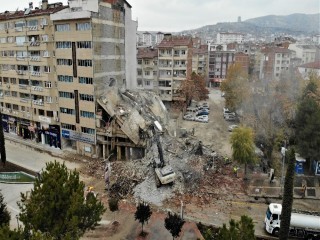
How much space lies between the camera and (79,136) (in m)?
43.7

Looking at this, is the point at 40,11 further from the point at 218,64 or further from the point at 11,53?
the point at 218,64

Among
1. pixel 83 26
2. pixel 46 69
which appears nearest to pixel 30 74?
pixel 46 69

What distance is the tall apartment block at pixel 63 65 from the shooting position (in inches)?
1609

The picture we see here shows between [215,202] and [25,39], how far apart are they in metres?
36.1

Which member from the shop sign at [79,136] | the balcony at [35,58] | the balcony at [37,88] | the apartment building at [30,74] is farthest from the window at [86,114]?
the balcony at [35,58]

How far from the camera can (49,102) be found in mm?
46125

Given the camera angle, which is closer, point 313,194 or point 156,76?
point 313,194

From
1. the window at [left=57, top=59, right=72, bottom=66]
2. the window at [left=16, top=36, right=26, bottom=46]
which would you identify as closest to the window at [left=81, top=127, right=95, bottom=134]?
the window at [left=57, top=59, right=72, bottom=66]

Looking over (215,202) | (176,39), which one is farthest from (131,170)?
(176,39)

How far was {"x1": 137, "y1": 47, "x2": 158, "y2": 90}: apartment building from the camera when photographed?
2785 inches

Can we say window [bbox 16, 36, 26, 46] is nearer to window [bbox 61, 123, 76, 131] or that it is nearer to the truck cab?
window [bbox 61, 123, 76, 131]

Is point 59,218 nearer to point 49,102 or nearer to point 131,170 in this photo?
point 131,170

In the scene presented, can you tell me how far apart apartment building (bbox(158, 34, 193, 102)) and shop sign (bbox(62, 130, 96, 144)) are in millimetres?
30373

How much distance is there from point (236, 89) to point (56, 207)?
47.8 m
